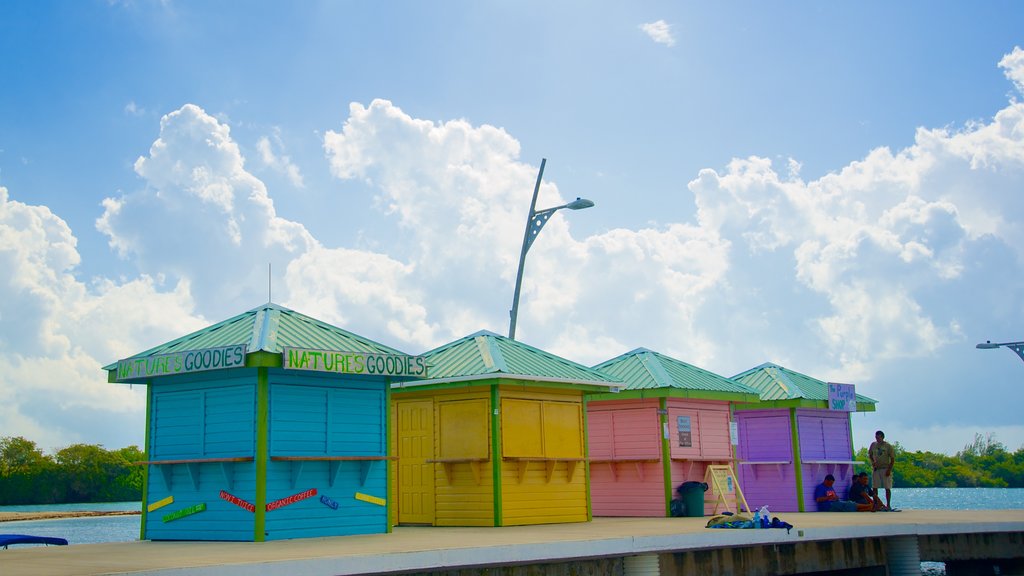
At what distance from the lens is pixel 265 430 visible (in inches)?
620

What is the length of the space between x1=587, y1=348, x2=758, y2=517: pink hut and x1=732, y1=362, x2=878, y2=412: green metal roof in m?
1.98

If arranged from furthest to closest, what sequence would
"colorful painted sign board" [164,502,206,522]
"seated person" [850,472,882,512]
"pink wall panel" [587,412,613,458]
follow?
"seated person" [850,472,882,512]
"pink wall panel" [587,412,613,458]
"colorful painted sign board" [164,502,206,522]

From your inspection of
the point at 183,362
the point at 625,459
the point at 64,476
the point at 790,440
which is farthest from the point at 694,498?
the point at 64,476

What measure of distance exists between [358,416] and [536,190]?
28.5ft

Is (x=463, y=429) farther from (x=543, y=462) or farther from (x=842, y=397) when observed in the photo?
(x=842, y=397)

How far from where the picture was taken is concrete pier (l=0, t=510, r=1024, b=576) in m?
10.8

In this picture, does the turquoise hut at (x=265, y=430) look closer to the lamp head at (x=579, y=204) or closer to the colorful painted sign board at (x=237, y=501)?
Answer: the colorful painted sign board at (x=237, y=501)

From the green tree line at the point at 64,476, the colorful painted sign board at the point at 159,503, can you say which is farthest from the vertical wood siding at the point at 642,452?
the green tree line at the point at 64,476

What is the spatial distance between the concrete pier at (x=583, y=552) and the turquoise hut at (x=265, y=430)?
0.78 metres

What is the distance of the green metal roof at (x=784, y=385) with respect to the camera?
2712 centimetres

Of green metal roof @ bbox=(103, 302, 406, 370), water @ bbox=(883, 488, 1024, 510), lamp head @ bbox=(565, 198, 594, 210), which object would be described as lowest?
water @ bbox=(883, 488, 1024, 510)

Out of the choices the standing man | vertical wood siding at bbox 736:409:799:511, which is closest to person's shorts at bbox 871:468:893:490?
the standing man

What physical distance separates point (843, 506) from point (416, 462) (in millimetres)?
11959

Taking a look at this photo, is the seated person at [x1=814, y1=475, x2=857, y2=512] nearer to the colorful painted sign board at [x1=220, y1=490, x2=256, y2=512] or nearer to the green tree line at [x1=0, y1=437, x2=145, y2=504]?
the colorful painted sign board at [x1=220, y1=490, x2=256, y2=512]
